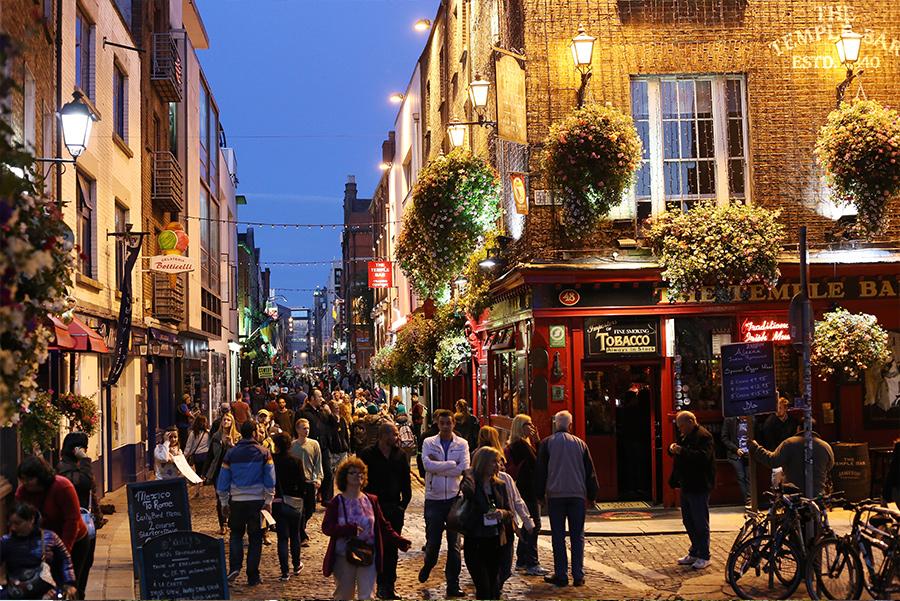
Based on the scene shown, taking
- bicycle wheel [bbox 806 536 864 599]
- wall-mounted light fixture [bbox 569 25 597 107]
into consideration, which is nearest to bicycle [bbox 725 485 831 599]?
bicycle wheel [bbox 806 536 864 599]

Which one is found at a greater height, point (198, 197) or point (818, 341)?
point (198, 197)

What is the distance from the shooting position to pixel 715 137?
1955cm

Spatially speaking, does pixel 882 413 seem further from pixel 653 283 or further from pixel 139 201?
pixel 139 201

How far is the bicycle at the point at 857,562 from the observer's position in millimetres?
10188

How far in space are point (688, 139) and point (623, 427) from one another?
503 centimetres

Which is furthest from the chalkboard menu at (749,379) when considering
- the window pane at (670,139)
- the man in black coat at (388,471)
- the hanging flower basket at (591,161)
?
the window pane at (670,139)

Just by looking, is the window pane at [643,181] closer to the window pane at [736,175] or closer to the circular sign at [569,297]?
the window pane at [736,175]

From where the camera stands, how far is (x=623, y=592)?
39.1ft

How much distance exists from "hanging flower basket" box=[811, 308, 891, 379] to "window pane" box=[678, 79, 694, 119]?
416 cm

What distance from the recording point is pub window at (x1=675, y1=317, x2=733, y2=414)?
62.5 feet

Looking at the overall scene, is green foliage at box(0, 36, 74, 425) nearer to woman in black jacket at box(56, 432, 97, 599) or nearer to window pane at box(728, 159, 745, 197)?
woman in black jacket at box(56, 432, 97, 599)

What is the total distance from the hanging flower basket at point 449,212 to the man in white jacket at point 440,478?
8534 mm

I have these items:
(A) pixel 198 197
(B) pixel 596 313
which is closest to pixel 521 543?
(B) pixel 596 313

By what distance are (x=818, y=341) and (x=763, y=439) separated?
91.5 inches
